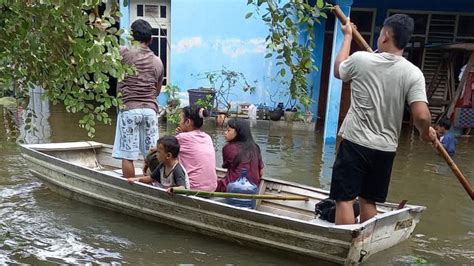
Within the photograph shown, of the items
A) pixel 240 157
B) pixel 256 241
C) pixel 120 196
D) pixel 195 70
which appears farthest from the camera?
pixel 195 70

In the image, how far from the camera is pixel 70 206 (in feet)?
17.9

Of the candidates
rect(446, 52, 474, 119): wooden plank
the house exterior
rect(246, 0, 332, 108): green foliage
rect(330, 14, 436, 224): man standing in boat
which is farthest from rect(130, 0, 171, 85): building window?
rect(246, 0, 332, 108): green foliage

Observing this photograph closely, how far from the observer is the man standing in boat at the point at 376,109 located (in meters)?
3.30

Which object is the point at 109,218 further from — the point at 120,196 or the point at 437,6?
the point at 437,6

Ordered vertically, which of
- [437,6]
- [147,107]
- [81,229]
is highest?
[437,6]

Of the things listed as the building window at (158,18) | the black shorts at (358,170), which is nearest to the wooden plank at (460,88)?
the building window at (158,18)

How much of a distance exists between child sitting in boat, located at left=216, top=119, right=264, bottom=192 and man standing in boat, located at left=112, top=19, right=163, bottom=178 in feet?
3.50

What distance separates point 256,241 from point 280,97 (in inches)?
290

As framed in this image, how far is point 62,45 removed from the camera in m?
2.78

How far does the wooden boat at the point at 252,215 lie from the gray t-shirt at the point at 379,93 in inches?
27.4

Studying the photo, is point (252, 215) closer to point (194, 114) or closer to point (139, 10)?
point (194, 114)

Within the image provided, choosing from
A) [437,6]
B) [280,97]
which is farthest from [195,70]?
[437,6]

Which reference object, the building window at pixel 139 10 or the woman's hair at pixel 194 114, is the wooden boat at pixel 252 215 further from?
the building window at pixel 139 10

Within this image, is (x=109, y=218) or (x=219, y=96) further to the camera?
(x=219, y=96)
